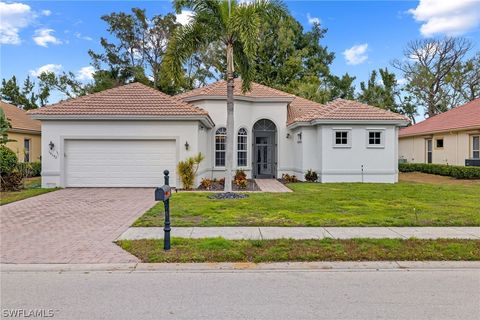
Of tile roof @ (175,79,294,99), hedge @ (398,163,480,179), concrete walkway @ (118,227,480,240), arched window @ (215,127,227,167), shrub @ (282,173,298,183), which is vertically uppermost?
tile roof @ (175,79,294,99)

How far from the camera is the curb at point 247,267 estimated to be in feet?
17.1

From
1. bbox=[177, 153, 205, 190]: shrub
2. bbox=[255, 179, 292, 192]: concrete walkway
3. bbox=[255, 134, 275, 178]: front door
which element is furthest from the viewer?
bbox=[255, 134, 275, 178]: front door

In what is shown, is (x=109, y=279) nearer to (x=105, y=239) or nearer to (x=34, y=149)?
(x=105, y=239)

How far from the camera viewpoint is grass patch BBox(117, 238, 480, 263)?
5.61 m

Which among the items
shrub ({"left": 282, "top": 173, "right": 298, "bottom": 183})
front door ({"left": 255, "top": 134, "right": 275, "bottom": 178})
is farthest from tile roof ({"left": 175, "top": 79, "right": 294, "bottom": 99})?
shrub ({"left": 282, "top": 173, "right": 298, "bottom": 183})

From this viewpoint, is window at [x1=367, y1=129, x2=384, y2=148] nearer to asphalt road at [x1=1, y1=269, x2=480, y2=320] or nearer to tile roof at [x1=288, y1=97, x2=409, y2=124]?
tile roof at [x1=288, y1=97, x2=409, y2=124]

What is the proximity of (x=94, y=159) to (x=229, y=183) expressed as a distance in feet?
22.2

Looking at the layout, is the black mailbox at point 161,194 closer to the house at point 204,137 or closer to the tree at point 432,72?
the house at point 204,137

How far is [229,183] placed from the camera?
1280 centimetres

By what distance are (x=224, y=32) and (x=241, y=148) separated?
822cm

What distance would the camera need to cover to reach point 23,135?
23250 millimetres

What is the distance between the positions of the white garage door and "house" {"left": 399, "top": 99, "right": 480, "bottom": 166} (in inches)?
747

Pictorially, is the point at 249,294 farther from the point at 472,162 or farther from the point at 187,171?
the point at 472,162

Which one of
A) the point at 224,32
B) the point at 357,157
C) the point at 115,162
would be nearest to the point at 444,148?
the point at 357,157
